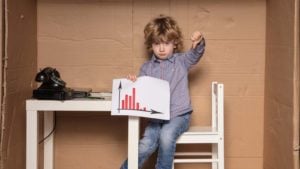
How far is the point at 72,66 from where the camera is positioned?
6.14 feet

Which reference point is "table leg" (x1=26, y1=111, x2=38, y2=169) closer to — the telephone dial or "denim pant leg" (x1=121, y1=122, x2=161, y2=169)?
the telephone dial

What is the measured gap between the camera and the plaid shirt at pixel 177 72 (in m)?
1.68

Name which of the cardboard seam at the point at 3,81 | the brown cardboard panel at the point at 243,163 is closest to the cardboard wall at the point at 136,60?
the brown cardboard panel at the point at 243,163

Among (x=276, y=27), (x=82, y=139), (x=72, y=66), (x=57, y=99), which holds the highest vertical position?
(x=276, y=27)

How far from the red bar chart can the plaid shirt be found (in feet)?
0.62

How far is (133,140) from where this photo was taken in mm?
1533

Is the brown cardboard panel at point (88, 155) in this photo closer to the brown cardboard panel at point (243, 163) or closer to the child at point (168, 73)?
the child at point (168, 73)

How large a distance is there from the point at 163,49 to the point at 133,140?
1.20ft

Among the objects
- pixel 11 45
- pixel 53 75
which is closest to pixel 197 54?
pixel 53 75

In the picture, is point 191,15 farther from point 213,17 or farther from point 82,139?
point 82,139

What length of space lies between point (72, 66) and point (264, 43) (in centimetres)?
78


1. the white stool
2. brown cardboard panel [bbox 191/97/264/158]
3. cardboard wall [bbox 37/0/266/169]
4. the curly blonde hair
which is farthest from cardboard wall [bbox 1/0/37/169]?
brown cardboard panel [bbox 191/97/264/158]

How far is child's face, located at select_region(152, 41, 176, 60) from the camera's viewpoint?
170 centimetres

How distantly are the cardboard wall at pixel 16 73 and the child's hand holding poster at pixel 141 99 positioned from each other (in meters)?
0.34
